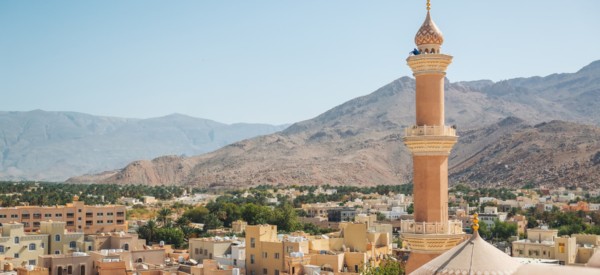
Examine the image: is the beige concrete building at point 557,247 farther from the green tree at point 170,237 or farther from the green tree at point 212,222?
the green tree at point 212,222

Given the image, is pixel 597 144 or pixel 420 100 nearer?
pixel 420 100

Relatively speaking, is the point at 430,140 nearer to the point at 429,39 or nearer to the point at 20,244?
the point at 429,39

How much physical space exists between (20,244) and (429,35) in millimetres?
24337

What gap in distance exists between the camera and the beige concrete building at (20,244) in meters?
31.6

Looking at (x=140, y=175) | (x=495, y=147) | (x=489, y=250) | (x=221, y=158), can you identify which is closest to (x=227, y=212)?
(x=489, y=250)

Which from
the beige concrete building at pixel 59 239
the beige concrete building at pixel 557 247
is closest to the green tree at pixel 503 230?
the beige concrete building at pixel 557 247

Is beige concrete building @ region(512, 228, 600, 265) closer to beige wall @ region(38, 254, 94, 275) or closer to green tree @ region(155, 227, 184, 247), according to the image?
green tree @ region(155, 227, 184, 247)

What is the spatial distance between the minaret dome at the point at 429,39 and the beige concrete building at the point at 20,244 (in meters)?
22.4

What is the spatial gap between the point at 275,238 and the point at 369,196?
5962 cm

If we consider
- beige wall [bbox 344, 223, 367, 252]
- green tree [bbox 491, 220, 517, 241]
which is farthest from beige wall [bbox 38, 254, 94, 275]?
green tree [bbox 491, 220, 517, 241]

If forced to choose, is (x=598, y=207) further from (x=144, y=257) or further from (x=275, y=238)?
(x=144, y=257)

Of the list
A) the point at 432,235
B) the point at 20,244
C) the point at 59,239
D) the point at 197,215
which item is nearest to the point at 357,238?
the point at 59,239

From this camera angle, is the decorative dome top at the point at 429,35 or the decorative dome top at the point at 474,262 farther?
the decorative dome top at the point at 429,35

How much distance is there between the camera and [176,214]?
6425cm
